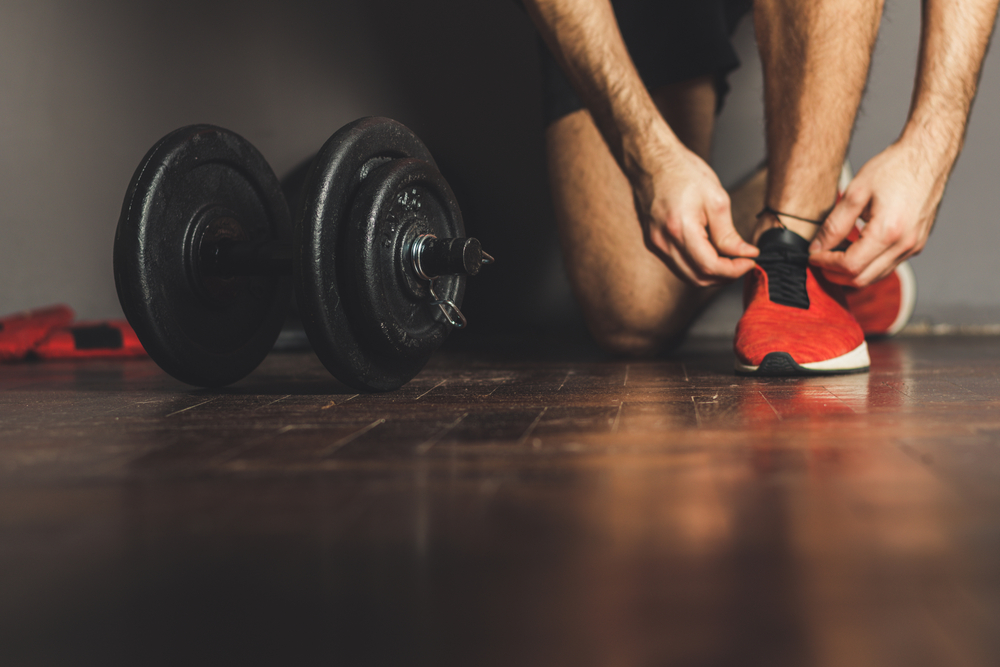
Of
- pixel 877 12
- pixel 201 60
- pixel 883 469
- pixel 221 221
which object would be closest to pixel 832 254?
pixel 877 12

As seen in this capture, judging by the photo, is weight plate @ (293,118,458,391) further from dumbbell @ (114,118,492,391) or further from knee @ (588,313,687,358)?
knee @ (588,313,687,358)

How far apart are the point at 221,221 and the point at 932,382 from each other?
3.21 ft

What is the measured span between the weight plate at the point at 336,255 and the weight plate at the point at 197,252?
200 mm

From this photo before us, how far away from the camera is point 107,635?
12.2 inches

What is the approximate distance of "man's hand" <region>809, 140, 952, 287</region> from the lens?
0.98 meters

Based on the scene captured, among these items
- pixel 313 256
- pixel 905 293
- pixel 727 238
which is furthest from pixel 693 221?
pixel 905 293

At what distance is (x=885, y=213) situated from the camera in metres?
0.97

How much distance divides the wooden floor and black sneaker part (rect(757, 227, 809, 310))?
1.10ft

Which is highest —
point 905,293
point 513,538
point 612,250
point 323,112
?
point 323,112

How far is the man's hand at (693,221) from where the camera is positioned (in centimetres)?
101

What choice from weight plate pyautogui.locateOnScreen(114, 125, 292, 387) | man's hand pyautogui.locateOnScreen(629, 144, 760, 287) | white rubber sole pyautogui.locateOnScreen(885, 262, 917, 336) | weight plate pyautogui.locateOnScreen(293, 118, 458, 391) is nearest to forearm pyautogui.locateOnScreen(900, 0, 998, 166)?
man's hand pyautogui.locateOnScreen(629, 144, 760, 287)

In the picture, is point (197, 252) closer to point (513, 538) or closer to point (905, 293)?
point (513, 538)

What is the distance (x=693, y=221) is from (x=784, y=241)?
0.64ft

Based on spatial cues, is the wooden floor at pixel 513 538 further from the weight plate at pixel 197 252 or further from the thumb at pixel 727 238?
the thumb at pixel 727 238
